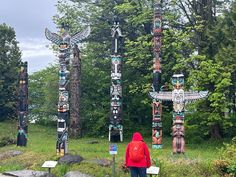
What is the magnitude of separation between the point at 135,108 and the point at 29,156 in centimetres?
1355

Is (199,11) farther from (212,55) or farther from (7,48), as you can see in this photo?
(7,48)

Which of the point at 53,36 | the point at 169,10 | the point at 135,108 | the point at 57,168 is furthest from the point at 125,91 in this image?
the point at 57,168

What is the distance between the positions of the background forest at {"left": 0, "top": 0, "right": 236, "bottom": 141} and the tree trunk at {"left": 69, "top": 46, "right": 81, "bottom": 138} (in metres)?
1.82

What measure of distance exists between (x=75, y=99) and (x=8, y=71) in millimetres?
11734

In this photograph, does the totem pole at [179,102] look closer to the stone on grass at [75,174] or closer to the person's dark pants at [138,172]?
the stone on grass at [75,174]


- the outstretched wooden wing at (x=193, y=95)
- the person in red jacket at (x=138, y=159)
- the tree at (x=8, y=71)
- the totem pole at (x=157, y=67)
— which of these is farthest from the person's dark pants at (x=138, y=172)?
the tree at (x=8, y=71)

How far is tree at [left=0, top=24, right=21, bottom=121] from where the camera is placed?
3603 centimetres

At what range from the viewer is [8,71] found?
3684 centimetres

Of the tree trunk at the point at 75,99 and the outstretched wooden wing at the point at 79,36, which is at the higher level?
A: the outstretched wooden wing at the point at 79,36

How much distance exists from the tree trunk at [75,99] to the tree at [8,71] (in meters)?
9.48

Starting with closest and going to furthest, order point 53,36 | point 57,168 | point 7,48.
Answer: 1. point 57,168
2. point 53,36
3. point 7,48

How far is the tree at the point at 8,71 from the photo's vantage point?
3603cm

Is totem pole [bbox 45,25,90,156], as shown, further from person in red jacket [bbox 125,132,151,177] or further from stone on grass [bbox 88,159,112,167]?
person in red jacket [bbox 125,132,151,177]

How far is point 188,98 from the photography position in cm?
1877
